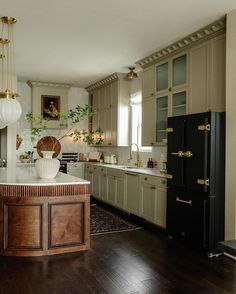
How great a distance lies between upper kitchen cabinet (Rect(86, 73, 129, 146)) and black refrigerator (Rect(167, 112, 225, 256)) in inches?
108

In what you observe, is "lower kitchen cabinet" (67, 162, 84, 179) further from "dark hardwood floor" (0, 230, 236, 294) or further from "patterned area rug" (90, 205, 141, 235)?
"dark hardwood floor" (0, 230, 236, 294)

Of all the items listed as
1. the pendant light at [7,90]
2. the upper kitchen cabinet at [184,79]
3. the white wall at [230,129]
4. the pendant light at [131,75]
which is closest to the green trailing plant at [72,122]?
the pendant light at [7,90]

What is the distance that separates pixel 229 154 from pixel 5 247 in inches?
109

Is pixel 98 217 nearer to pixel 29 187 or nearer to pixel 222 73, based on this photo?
pixel 29 187

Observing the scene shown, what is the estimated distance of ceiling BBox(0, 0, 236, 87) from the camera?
347 centimetres

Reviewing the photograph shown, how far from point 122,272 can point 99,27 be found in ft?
9.83

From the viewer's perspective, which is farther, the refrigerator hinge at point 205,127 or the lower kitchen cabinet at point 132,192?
the lower kitchen cabinet at point 132,192

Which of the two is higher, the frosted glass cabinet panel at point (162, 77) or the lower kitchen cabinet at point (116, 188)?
the frosted glass cabinet panel at point (162, 77)

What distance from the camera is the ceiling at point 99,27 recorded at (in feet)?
11.4

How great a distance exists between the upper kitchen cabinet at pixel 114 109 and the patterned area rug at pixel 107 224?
1655mm

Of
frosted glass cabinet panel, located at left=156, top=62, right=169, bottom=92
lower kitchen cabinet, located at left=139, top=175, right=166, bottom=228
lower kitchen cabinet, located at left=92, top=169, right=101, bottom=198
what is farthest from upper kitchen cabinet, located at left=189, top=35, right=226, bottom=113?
lower kitchen cabinet, located at left=92, top=169, right=101, bottom=198

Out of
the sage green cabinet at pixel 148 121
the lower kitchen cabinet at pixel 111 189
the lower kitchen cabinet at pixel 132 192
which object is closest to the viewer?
the lower kitchen cabinet at pixel 132 192

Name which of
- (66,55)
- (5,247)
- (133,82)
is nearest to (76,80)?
(133,82)

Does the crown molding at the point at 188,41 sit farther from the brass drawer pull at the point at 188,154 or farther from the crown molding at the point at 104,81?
the brass drawer pull at the point at 188,154
